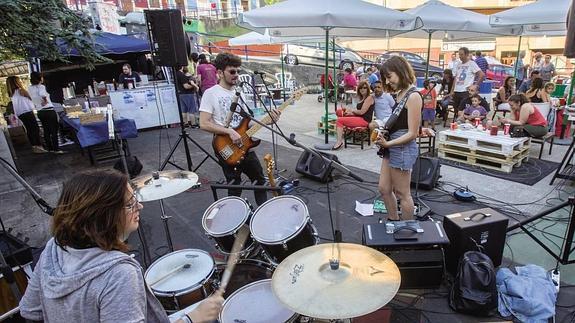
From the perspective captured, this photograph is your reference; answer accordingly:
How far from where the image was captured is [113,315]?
1.13 m

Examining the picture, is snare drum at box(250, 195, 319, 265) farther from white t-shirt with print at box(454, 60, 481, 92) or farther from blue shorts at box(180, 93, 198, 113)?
blue shorts at box(180, 93, 198, 113)

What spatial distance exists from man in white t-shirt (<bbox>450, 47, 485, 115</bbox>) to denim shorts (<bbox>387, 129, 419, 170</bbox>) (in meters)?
6.04

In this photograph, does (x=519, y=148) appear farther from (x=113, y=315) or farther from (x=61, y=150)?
(x=61, y=150)

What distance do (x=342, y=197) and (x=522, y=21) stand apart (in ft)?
19.3

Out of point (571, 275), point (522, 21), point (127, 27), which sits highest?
point (127, 27)

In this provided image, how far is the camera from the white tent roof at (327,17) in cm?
563

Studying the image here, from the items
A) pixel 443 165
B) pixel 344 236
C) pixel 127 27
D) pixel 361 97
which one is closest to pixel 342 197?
pixel 344 236

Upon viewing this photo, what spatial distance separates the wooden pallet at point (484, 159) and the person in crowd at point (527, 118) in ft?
1.36

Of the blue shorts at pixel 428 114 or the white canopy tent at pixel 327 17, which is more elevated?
the white canopy tent at pixel 327 17

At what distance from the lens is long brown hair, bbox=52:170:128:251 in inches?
46.9

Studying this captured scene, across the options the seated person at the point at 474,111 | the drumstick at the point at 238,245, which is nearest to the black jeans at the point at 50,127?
the drumstick at the point at 238,245

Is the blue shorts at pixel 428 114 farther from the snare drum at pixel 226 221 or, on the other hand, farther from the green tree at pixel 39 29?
the green tree at pixel 39 29

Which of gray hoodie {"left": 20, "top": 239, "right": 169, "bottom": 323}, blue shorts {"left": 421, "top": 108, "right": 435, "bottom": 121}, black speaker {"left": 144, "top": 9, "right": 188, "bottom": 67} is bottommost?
blue shorts {"left": 421, "top": 108, "right": 435, "bottom": 121}

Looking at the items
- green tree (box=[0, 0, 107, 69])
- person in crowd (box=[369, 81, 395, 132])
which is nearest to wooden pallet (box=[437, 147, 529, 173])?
person in crowd (box=[369, 81, 395, 132])
